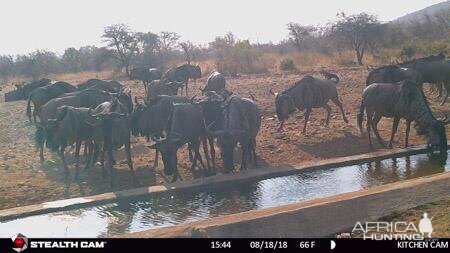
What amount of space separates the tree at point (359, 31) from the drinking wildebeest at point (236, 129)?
27.6 m

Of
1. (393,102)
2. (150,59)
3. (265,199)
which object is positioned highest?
(150,59)

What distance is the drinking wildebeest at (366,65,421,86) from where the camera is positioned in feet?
44.7

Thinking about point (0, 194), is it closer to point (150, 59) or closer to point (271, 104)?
point (271, 104)

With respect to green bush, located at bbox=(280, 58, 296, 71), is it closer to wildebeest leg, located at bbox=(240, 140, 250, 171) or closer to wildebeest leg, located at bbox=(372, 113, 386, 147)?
wildebeest leg, located at bbox=(372, 113, 386, 147)

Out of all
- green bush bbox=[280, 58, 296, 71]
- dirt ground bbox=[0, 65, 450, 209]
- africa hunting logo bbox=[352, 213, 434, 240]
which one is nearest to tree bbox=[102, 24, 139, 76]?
green bush bbox=[280, 58, 296, 71]

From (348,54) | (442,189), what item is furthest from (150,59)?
(442,189)

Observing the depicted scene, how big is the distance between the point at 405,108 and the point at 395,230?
5.45 m

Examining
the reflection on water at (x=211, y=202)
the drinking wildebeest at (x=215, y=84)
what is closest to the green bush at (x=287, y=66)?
the drinking wildebeest at (x=215, y=84)

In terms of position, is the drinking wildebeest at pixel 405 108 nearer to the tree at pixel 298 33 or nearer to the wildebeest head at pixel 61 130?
the wildebeest head at pixel 61 130

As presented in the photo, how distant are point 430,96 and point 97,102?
470 inches

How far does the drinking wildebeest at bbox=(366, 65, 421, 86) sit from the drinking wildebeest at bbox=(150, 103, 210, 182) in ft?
19.7

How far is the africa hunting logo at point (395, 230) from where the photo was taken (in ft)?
16.6

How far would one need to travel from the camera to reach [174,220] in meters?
6.76

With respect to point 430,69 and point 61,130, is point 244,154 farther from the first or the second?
point 430,69
